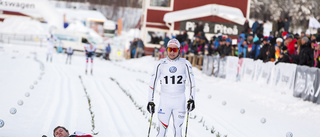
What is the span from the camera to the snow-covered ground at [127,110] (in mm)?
8742

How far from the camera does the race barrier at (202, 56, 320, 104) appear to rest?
40.1 ft

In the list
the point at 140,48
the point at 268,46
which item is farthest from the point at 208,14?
the point at 268,46

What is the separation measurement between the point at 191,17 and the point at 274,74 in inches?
808

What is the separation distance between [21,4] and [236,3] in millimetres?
18201

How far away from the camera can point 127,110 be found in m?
11.1

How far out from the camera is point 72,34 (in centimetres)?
4244

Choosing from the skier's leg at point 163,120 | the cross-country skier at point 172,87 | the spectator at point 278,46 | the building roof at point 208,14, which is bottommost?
the skier's leg at point 163,120

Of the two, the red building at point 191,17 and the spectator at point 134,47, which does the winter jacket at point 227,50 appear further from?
the spectator at point 134,47

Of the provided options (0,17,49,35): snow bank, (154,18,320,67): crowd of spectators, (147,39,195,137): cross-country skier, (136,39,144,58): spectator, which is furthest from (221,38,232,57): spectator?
(0,17,49,35): snow bank

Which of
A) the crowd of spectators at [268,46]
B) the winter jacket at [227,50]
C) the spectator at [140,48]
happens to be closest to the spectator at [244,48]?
the crowd of spectators at [268,46]

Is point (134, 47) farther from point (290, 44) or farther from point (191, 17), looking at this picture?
point (290, 44)

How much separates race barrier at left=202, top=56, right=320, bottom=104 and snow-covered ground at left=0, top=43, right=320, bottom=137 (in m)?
0.26

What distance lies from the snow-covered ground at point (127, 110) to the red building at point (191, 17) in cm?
1611

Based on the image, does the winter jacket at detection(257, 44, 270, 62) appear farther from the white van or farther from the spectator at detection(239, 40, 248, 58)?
the white van
